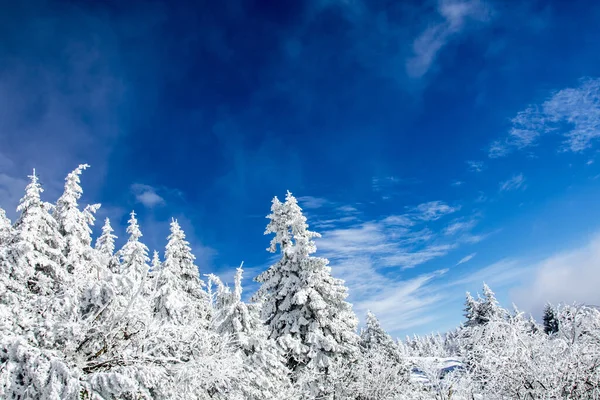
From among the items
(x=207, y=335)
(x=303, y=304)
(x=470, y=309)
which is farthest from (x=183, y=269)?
(x=470, y=309)

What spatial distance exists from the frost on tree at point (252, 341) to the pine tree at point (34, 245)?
6622 millimetres

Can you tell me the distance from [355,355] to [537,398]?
10.9m

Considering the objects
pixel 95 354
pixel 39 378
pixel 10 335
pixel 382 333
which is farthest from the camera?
pixel 382 333

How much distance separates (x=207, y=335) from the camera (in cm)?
845

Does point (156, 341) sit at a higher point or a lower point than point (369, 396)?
higher

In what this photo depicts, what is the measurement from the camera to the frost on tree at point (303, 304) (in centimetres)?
1928

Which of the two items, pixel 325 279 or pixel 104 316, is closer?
pixel 104 316

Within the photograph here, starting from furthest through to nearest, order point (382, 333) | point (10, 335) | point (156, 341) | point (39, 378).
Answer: point (382, 333)
point (156, 341)
point (10, 335)
point (39, 378)

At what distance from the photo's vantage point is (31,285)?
52.2 ft

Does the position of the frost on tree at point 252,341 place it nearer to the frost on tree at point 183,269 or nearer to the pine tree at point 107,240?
the frost on tree at point 183,269

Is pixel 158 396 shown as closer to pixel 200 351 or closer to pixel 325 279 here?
pixel 200 351

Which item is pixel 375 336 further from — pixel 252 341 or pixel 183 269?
pixel 252 341

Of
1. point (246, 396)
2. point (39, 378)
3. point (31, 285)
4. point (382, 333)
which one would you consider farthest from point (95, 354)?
point (382, 333)

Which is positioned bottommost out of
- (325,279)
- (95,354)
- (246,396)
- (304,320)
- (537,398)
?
(537,398)
